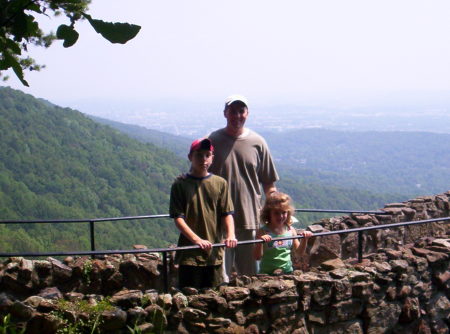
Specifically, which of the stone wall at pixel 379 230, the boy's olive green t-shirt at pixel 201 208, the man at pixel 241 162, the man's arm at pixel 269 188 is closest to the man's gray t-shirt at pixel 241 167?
the man at pixel 241 162

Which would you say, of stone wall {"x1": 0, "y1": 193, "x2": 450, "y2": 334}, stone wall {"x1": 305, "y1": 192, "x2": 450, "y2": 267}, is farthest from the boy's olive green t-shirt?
stone wall {"x1": 305, "y1": 192, "x2": 450, "y2": 267}

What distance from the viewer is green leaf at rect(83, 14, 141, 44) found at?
260 centimetres

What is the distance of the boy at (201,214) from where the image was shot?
6.12 metres

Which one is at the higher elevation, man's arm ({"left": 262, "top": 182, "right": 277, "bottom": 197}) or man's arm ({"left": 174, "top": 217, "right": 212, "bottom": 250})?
man's arm ({"left": 262, "top": 182, "right": 277, "bottom": 197})

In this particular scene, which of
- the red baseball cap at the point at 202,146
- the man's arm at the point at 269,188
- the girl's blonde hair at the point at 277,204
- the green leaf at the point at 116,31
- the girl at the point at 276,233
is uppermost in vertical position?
the green leaf at the point at 116,31

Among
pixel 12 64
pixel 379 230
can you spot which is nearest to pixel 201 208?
pixel 12 64

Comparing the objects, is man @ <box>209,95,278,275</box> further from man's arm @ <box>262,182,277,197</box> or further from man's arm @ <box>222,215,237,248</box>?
man's arm @ <box>222,215,237,248</box>

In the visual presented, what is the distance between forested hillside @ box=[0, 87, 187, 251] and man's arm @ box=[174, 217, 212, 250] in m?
29.2

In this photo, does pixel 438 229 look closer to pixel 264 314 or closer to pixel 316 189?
pixel 264 314

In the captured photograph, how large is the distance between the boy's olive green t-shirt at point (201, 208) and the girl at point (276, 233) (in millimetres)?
564

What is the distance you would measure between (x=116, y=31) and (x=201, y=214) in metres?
3.71

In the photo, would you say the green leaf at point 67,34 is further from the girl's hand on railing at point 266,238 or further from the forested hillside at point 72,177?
the forested hillside at point 72,177

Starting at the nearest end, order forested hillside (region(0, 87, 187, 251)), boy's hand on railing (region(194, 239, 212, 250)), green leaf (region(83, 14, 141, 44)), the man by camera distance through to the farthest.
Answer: green leaf (region(83, 14, 141, 44))
boy's hand on railing (region(194, 239, 212, 250))
the man
forested hillside (region(0, 87, 187, 251))

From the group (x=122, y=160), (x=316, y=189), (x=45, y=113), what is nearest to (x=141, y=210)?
(x=122, y=160)
